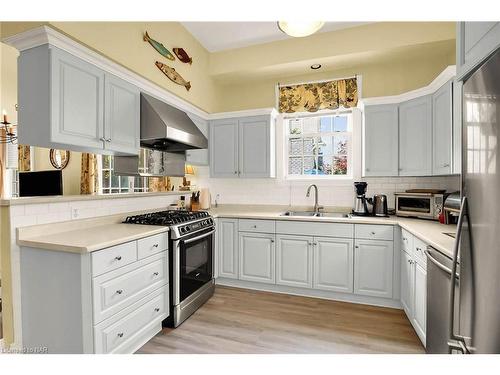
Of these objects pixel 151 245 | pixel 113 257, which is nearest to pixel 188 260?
pixel 151 245

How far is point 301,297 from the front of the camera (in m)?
2.95

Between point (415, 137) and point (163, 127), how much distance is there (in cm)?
271

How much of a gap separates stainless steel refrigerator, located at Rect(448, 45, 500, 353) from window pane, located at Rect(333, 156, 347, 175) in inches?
101

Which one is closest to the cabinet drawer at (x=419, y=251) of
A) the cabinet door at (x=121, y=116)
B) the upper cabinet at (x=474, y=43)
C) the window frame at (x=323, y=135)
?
the upper cabinet at (x=474, y=43)

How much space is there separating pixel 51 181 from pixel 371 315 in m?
4.39

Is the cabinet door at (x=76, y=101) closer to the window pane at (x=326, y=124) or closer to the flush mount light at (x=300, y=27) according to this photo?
the flush mount light at (x=300, y=27)

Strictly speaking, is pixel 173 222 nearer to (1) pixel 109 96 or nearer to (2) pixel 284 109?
(1) pixel 109 96

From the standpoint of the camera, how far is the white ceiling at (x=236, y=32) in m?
3.05

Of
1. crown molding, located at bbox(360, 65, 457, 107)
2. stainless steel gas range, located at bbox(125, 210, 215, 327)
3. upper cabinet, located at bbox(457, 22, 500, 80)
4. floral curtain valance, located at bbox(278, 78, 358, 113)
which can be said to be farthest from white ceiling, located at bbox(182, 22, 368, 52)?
stainless steel gas range, located at bbox(125, 210, 215, 327)

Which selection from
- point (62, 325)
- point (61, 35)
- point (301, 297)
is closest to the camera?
point (62, 325)

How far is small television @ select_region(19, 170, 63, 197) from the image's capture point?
358 cm

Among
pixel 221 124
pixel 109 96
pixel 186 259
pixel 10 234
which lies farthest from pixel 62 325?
pixel 221 124

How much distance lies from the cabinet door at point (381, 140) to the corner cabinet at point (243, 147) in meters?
1.22

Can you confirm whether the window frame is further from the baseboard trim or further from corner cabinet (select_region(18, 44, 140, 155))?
corner cabinet (select_region(18, 44, 140, 155))
